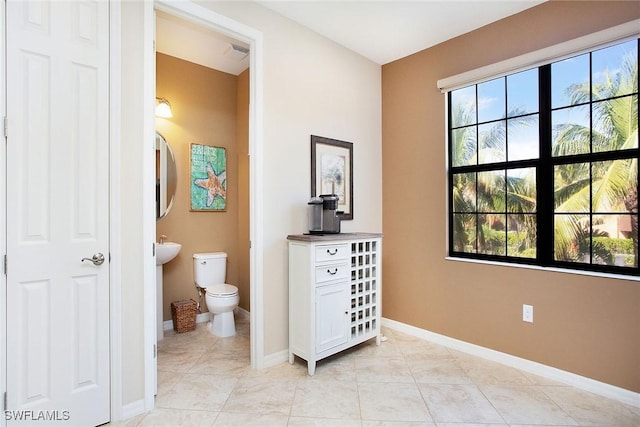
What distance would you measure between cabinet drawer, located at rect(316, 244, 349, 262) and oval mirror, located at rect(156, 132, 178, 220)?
1748mm

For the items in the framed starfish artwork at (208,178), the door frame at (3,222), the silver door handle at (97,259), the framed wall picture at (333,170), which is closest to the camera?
the door frame at (3,222)

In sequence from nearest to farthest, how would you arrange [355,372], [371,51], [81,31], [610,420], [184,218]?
[81,31]
[610,420]
[355,372]
[371,51]
[184,218]

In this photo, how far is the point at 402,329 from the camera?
3.13 meters

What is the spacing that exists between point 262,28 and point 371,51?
3.79ft

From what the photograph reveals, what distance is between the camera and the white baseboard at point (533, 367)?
1.97 m

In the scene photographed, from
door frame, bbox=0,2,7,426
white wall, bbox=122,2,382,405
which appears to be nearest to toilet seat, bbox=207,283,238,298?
white wall, bbox=122,2,382,405

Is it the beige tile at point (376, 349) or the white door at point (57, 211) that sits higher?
the white door at point (57, 211)

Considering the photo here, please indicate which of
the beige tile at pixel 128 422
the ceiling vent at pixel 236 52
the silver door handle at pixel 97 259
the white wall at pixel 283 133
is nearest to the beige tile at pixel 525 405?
Answer: the white wall at pixel 283 133

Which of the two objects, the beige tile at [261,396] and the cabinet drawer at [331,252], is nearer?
the beige tile at [261,396]

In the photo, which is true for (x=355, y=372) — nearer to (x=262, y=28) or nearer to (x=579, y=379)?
(x=579, y=379)

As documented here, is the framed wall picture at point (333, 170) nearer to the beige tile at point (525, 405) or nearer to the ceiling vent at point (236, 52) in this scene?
the ceiling vent at point (236, 52)

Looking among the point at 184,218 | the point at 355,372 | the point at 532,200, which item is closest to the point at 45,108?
the point at 184,218

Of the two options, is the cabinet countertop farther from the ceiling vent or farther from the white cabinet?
the ceiling vent

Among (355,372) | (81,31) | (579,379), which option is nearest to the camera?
(81,31)
